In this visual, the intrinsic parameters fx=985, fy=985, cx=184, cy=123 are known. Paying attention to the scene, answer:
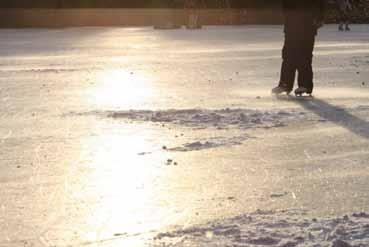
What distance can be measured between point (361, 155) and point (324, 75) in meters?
7.74

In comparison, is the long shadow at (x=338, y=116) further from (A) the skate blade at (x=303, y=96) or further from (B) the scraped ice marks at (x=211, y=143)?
(B) the scraped ice marks at (x=211, y=143)

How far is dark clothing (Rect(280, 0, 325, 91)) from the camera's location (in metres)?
10.8

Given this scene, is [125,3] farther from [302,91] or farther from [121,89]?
[302,91]

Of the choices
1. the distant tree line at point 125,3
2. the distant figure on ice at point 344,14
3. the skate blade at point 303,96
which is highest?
the skate blade at point 303,96

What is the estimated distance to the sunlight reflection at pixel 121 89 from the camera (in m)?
10.7

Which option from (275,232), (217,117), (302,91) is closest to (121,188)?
(275,232)

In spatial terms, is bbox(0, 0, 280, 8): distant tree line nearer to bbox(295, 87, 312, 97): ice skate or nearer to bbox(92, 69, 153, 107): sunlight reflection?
bbox(92, 69, 153, 107): sunlight reflection

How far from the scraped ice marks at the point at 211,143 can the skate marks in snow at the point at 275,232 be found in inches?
90.7

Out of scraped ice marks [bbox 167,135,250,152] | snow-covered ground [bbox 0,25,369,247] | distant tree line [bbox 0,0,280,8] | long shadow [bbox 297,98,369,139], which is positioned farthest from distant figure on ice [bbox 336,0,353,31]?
scraped ice marks [bbox 167,135,250,152]

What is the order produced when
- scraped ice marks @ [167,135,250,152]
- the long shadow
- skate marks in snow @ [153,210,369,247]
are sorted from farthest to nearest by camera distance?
1. the long shadow
2. scraped ice marks @ [167,135,250,152]
3. skate marks in snow @ [153,210,369,247]

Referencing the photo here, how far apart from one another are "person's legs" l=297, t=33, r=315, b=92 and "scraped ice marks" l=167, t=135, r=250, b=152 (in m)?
3.50

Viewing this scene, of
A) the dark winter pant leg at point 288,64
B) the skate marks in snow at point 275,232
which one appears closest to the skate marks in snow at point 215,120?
the dark winter pant leg at point 288,64

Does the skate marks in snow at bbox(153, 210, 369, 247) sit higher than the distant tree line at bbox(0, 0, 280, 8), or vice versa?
the skate marks in snow at bbox(153, 210, 369, 247)

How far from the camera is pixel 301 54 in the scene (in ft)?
36.0
